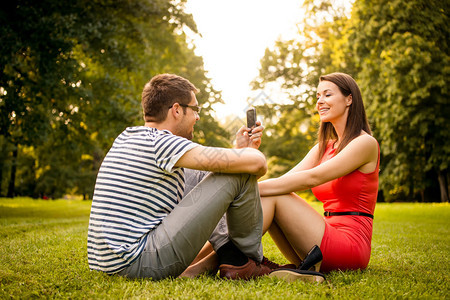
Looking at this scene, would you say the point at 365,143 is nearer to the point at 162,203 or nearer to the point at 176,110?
the point at 176,110

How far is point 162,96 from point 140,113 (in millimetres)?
8388

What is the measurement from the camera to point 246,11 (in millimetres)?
6410

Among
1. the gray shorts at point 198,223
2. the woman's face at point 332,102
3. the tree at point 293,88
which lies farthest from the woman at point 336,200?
the tree at point 293,88

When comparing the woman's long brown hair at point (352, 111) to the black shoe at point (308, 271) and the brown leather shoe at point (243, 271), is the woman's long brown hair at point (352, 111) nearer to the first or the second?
the black shoe at point (308, 271)

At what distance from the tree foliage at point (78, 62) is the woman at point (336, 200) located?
25.7ft

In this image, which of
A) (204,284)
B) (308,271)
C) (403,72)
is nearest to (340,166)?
(308,271)

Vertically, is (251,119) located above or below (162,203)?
above

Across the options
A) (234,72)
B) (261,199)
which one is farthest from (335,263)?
(234,72)

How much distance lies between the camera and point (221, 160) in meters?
2.43

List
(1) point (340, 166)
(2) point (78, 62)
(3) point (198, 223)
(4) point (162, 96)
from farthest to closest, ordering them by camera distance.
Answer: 1. (2) point (78, 62)
2. (1) point (340, 166)
3. (4) point (162, 96)
4. (3) point (198, 223)

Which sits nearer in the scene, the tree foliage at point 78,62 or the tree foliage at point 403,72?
the tree foliage at point 78,62

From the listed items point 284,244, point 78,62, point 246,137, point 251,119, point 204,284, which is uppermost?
point 78,62

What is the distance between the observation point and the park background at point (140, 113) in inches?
101

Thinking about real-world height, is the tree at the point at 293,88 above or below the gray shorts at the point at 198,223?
above
